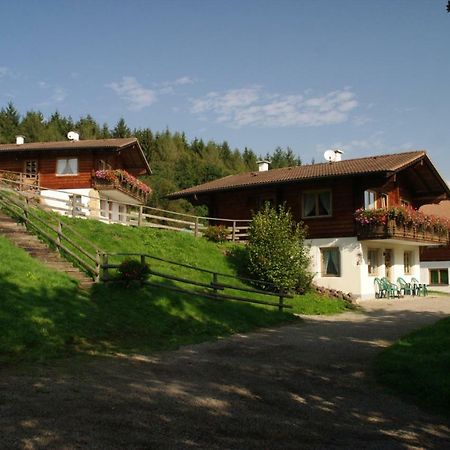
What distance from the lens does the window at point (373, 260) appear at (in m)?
28.0

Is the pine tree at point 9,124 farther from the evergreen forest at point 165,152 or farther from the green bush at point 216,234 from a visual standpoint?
the green bush at point 216,234

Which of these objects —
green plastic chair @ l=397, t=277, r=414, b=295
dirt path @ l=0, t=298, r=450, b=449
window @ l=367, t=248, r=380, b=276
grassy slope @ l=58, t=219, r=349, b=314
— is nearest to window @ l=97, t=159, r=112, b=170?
grassy slope @ l=58, t=219, r=349, b=314

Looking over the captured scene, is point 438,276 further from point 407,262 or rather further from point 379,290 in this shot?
point 379,290

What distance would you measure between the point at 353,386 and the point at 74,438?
5072 millimetres

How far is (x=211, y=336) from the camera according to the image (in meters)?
13.4

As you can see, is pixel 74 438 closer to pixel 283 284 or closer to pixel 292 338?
pixel 292 338

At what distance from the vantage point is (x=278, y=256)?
73.2ft

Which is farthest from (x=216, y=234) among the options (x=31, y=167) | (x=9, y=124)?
(x=9, y=124)

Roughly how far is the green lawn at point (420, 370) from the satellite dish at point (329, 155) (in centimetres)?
2282

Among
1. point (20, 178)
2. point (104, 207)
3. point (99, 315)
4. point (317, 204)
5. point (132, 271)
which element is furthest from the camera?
point (104, 207)

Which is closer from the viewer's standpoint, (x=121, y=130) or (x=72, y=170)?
(x=72, y=170)

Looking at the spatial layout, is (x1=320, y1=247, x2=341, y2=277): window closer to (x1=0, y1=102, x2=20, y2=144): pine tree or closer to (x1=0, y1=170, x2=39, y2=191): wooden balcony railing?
(x1=0, y1=170, x2=39, y2=191): wooden balcony railing

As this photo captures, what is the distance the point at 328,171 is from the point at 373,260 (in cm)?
552

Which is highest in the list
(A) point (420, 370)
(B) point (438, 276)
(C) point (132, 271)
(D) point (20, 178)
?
(D) point (20, 178)
